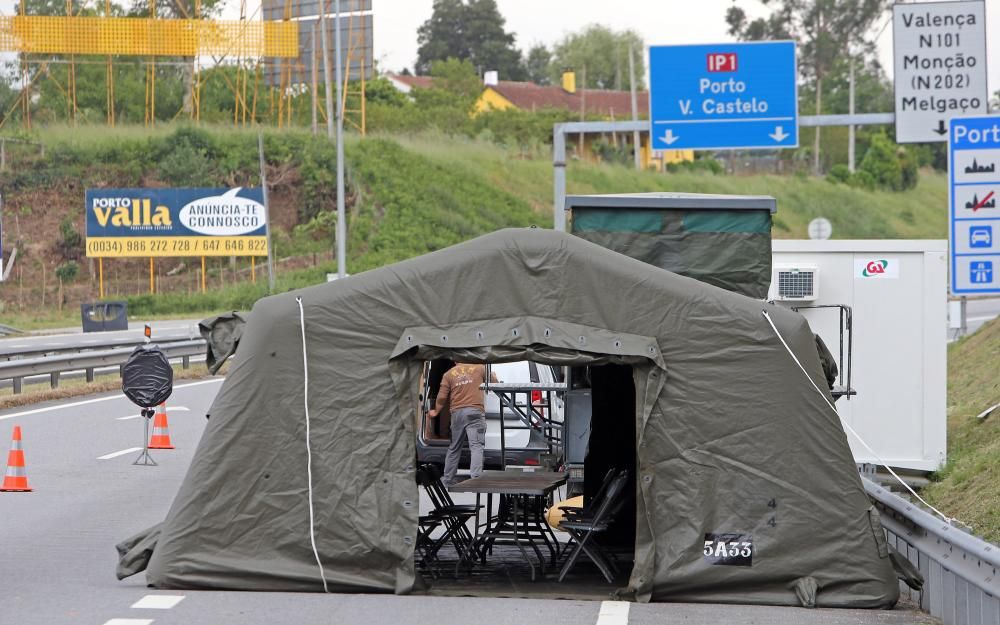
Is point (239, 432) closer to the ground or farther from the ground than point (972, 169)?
closer to the ground

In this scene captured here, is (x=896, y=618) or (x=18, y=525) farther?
(x=18, y=525)

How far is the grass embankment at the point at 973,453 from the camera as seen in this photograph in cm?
1155

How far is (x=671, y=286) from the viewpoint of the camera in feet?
32.3

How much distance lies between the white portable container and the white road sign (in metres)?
6.57

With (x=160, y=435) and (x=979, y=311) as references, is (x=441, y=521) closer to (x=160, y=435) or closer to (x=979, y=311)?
(x=160, y=435)

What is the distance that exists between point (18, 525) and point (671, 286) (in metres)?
6.38

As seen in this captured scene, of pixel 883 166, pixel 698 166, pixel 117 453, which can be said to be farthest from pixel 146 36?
pixel 883 166

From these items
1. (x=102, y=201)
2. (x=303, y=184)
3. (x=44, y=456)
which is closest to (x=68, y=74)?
(x=303, y=184)

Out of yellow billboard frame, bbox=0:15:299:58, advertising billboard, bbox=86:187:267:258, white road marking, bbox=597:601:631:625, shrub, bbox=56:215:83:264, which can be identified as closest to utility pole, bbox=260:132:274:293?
advertising billboard, bbox=86:187:267:258

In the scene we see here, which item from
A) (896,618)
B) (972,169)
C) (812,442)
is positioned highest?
(972,169)

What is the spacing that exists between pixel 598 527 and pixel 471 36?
10318cm

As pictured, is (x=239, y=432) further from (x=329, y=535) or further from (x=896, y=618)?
(x=896, y=618)

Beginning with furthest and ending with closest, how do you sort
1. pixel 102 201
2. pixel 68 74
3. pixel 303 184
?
pixel 68 74 < pixel 303 184 < pixel 102 201

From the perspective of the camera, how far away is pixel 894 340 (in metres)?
14.0
